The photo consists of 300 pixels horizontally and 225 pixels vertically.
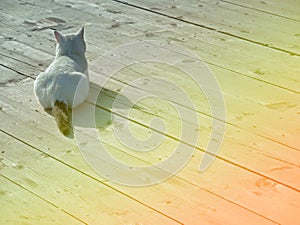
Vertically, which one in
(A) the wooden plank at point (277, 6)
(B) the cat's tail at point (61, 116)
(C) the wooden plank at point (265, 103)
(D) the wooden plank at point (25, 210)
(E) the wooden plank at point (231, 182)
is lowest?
(D) the wooden plank at point (25, 210)

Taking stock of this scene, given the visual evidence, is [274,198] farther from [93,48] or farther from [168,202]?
[93,48]

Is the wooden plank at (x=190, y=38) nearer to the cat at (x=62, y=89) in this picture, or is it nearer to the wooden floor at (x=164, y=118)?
the wooden floor at (x=164, y=118)

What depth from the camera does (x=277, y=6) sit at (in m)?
3.16

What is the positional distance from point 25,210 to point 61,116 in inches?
18.9

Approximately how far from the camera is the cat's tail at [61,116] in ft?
6.66

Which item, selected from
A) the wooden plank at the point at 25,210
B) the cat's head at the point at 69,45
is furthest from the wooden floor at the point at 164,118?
the cat's head at the point at 69,45

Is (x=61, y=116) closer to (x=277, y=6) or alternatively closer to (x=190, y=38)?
(x=190, y=38)

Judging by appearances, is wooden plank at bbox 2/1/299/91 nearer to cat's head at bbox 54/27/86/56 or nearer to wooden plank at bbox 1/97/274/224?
cat's head at bbox 54/27/86/56

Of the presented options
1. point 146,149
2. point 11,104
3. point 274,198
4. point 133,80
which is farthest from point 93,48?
point 274,198

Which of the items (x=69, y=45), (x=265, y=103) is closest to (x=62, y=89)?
(x=69, y=45)

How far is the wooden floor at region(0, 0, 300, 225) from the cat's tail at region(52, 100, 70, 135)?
0.09 ft

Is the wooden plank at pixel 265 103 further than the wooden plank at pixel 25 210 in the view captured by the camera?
Yes

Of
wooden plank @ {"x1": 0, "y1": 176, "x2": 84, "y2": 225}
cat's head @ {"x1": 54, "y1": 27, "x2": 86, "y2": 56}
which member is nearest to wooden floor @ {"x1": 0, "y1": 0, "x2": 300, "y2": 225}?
wooden plank @ {"x1": 0, "y1": 176, "x2": 84, "y2": 225}

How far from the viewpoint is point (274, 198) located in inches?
67.4
